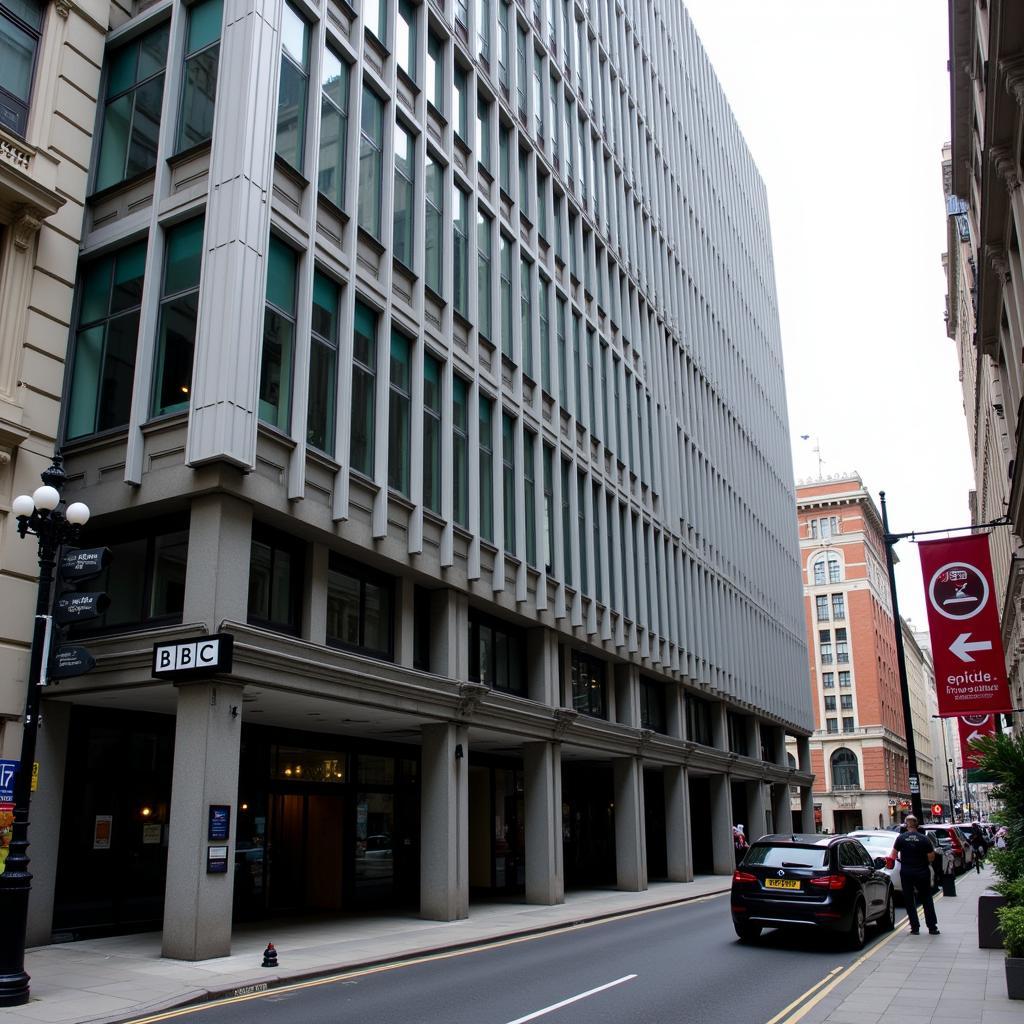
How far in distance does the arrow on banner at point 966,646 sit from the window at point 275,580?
42.4 ft

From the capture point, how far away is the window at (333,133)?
1936cm

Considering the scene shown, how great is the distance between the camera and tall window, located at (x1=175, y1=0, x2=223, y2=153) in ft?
58.6

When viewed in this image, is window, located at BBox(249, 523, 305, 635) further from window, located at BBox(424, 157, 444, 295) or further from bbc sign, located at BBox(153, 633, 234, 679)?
window, located at BBox(424, 157, 444, 295)

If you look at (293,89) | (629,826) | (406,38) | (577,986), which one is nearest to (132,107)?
(293,89)

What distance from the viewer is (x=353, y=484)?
18516 millimetres

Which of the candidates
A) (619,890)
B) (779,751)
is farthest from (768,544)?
(619,890)

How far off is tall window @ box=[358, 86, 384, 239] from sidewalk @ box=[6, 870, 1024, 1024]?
1366 centimetres

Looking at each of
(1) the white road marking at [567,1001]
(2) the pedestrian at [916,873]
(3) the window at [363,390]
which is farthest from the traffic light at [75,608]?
(2) the pedestrian at [916,873]

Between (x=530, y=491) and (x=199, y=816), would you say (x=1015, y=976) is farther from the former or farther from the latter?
(x=530, y=491)

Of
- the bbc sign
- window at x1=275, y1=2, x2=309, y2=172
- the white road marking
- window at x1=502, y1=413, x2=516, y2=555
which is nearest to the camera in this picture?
the white road marking

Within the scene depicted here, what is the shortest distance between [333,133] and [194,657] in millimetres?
11121

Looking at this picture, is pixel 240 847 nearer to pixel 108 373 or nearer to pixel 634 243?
pixel 108 373

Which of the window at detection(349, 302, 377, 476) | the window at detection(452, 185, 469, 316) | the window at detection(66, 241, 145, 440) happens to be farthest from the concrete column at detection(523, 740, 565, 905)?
the window at detection(66, 241, 145, 440)

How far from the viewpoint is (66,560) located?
12.6m
